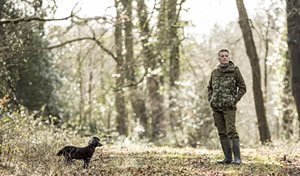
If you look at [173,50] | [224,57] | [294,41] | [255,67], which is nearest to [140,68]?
[173,50]

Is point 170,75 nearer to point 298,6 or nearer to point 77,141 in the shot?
point 298,6

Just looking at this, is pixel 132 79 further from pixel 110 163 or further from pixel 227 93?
pixel 227 93

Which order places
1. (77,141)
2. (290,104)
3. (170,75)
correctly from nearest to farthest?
(77,141) → (170,75) → (290,104)

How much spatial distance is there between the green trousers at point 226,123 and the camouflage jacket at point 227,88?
11cm

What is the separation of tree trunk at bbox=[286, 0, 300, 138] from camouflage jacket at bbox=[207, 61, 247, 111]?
5.56m

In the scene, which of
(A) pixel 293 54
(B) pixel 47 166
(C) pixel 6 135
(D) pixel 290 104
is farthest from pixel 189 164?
(D) pixel 290 104

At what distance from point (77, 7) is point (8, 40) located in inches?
90.7

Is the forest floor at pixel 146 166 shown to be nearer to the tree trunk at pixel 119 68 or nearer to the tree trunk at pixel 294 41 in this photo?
the tree trunk at pixel 294 41

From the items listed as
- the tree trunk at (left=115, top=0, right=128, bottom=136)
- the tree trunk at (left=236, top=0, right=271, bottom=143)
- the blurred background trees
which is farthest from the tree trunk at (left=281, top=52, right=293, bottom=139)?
the tree trunk at (left=115, top=0, right=128, bottom=136)

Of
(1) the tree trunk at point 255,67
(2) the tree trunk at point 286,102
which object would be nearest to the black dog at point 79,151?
(1) the tree trunk at point 255,67

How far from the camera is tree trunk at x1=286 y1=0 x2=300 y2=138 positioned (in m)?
11.3

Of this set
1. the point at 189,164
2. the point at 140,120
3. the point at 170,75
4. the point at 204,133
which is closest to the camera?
the point at 189,164

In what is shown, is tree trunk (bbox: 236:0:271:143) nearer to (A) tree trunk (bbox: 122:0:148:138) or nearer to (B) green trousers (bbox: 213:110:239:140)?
(A) tree trunk (bbox: 122:0:148:138)

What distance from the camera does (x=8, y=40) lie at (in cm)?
857
